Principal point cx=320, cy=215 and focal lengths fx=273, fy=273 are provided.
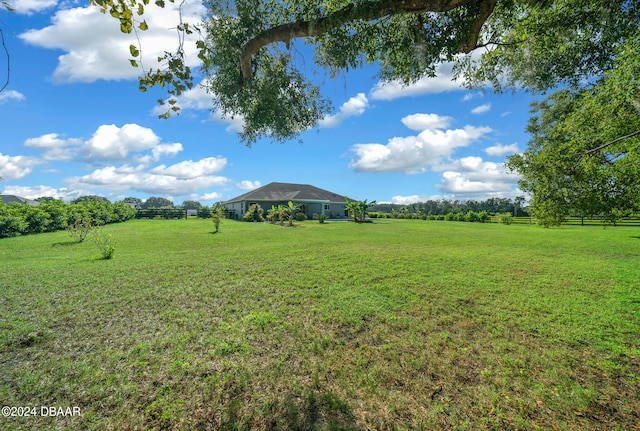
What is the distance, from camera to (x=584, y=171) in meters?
6.47

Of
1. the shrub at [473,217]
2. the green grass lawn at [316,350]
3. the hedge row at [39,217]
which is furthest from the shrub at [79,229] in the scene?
the shrub at [473,217]

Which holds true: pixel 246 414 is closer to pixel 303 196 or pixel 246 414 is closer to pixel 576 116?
pixel 576 116

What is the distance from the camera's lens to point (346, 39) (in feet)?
13.8

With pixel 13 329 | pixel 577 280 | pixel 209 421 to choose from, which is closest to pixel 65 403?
pixel 209 421

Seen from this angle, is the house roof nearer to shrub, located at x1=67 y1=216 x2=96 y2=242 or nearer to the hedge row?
the hedge row

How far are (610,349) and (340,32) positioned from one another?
6.22 metres

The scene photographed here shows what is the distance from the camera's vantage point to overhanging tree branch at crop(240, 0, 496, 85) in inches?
125

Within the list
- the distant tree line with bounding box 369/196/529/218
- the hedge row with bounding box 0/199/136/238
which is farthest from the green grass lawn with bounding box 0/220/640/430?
the distant tree line with bounding box 369/196/529/218

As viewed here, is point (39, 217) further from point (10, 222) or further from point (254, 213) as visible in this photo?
point (254, 213)

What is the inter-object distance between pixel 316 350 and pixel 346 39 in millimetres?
4636

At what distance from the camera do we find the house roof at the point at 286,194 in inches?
1400

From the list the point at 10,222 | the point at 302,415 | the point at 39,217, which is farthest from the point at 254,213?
the point at 302,415

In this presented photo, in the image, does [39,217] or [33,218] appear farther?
[39,217]

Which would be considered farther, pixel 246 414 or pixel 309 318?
pixel 309 318
